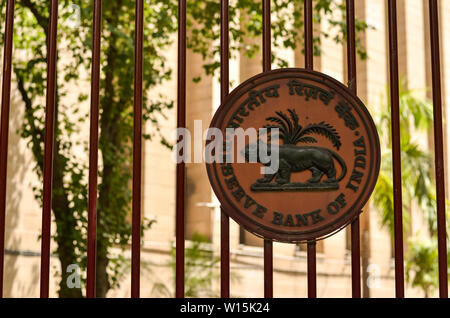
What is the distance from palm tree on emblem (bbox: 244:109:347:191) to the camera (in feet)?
11.0

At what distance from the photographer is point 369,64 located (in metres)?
17.2

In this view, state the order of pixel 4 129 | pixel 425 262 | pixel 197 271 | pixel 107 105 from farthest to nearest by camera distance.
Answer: pixel 425 262 → pixel 197 271 → pixel 107 105 → pixel 4 129

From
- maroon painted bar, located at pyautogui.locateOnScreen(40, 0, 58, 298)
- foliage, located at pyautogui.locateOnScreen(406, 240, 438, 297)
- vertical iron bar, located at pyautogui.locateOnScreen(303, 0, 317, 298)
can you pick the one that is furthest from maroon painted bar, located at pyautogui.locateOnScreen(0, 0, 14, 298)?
foliage, located at pyautogui.locateOnScreen(406, 240, 438, 297)

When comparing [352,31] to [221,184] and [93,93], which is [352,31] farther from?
[93,93]

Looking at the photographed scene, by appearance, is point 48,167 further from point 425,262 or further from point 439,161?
point 425,262

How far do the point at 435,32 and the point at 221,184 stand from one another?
1295 mm

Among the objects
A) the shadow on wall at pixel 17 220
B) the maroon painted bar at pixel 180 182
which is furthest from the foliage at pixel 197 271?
the maroon painted bar at pixel 180 182

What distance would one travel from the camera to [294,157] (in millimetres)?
3361

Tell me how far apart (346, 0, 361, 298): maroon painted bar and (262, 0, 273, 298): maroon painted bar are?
370 mm

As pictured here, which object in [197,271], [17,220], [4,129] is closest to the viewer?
[4,129]

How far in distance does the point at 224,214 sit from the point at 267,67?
0.70 metres

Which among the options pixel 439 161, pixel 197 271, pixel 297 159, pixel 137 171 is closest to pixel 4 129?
pixel 137 171

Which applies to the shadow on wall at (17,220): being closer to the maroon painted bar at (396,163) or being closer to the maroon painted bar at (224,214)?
the maroon painted bar at (224,214)
